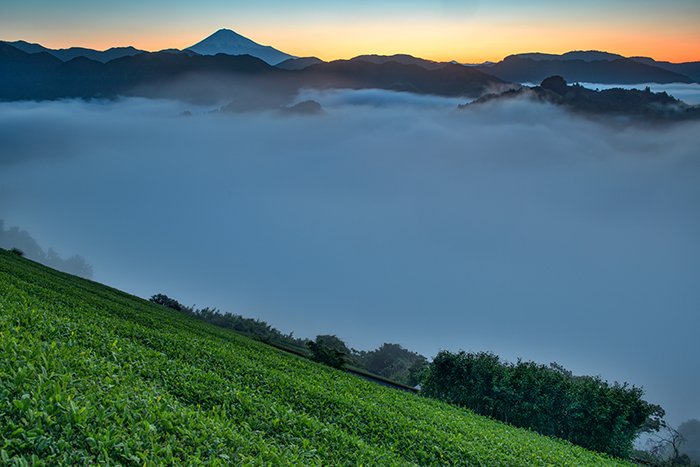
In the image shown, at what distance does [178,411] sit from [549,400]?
27001mm

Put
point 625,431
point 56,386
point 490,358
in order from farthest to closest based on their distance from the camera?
1. point 490,358
2. point 625,431
3. point 56,386

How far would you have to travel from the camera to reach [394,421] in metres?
14.5

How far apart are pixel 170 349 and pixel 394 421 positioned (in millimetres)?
7037

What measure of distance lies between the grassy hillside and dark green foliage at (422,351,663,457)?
13.4 m

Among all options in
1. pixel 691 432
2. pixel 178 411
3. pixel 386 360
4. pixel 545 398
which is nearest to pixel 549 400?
pixel 545 398

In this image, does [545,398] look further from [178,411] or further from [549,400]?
[178,411]

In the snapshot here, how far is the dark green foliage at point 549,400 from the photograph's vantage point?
2895 centimetres

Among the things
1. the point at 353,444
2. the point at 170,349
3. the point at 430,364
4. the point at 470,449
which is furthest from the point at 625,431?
the point at 170,349

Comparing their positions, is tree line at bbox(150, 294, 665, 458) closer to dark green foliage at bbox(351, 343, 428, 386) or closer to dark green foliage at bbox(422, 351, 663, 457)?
dark green foliage at bbox(422, 351, 663, 457)

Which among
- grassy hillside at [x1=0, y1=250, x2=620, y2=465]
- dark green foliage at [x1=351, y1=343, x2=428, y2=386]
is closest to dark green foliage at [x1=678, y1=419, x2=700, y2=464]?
dark green foliage at [x1=351, y1=343, x2=428, y2=386]

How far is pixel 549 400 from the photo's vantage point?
30469 millimetres

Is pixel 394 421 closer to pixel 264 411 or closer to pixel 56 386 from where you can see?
pixel 264 411

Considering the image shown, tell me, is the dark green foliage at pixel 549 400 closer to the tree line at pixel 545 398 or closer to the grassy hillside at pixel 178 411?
the tree line at pixel 545 398

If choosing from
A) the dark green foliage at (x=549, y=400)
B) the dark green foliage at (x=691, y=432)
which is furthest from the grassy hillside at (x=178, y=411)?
the dark green foliage at (x=691, y=432)
